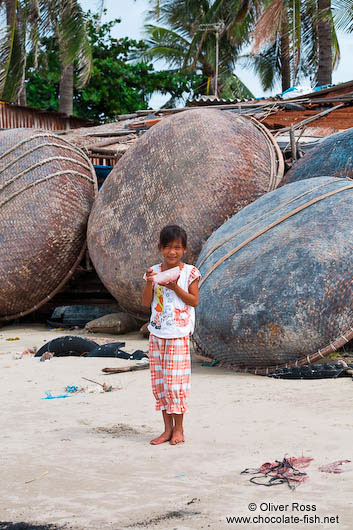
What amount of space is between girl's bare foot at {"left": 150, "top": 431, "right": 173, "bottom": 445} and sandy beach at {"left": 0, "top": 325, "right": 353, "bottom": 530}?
0.06 meters

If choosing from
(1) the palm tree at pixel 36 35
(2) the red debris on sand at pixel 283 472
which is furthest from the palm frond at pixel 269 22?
(2) the red debris on sand at pixel 283 472

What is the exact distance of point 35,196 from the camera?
8219 mm

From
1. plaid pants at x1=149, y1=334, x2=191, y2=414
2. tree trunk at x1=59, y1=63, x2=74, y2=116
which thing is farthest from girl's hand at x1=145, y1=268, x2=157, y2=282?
tree trunk at x1=59, y1=63, x2=74, y2=116

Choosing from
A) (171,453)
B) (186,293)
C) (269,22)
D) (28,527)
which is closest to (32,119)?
(269,22)

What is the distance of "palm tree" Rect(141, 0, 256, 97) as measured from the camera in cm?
2934

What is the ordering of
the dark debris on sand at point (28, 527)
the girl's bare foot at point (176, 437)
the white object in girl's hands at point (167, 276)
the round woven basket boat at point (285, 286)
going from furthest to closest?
the round woven basket boat at point (285, 286) → the white object in girl's hands at point (167, 276) → the girl's bare foot at point (176, 437) → the dark debris on sand at point (28, 527)

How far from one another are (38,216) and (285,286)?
166 inches

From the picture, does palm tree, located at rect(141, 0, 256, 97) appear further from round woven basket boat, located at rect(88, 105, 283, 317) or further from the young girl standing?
the young girl standing

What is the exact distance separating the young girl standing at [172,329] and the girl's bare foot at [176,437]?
0.06 meters

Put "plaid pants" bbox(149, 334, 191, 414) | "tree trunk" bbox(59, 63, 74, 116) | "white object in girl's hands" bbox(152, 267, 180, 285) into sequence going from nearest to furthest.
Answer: "plaid pants" bbox(149, 334, 191, 414) < "white object in girl's hands" bbox(152, 267, 180, 285) < "tree trunk" bbox(59, 63, 74, 116)

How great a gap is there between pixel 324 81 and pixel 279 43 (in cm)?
912

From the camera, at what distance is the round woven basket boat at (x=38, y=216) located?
810 cm

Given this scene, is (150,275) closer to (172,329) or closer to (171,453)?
(172,329)

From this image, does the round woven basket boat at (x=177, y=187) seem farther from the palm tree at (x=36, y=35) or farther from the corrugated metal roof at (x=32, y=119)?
the palm tree at (x=36, y=35)
